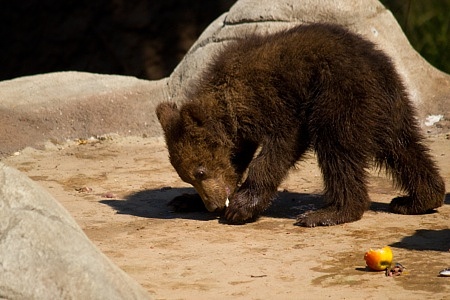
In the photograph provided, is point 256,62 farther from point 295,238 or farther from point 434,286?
point 434,286

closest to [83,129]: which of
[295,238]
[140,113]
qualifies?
[140,113]

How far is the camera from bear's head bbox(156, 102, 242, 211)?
8562mm

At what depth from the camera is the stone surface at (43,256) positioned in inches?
187

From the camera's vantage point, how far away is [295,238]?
7.82 metres

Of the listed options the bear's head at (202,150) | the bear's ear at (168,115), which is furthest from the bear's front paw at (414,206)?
the bear's ear at (168,115)

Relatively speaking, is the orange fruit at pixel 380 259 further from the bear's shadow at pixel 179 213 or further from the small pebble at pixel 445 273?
the bear's shadow at pixel 179 213

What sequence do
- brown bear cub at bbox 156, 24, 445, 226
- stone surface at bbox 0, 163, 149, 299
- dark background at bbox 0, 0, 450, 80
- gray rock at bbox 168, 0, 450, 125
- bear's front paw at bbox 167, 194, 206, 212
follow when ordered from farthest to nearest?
dark background at bbox 0, 0, 450, 80 → gray rock at bbox 168, 0, 450, 125 → bear's front paw at bbox 167, 194, 206, 212 → brown bear cub at bbox 156, 24, 445, 226 → stone surface at bbox 0, 163, 149, 299

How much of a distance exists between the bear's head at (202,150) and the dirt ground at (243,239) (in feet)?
1.01

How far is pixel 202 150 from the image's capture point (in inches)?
340

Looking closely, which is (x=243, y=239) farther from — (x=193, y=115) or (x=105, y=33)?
(x=105, y=33)

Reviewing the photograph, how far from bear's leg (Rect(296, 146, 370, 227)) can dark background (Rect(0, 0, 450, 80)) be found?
1022 centimetres

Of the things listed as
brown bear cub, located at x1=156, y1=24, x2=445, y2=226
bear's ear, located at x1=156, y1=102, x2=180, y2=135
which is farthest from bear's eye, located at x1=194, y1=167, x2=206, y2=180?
bear's ear, located at x1=156, y1=102, x2=180, y2=135

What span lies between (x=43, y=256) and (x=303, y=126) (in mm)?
4015

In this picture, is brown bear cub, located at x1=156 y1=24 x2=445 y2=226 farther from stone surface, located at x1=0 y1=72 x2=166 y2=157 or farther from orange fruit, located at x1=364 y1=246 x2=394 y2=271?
stone surface, located at x1=0 y1=72 x2=166 y2=157
